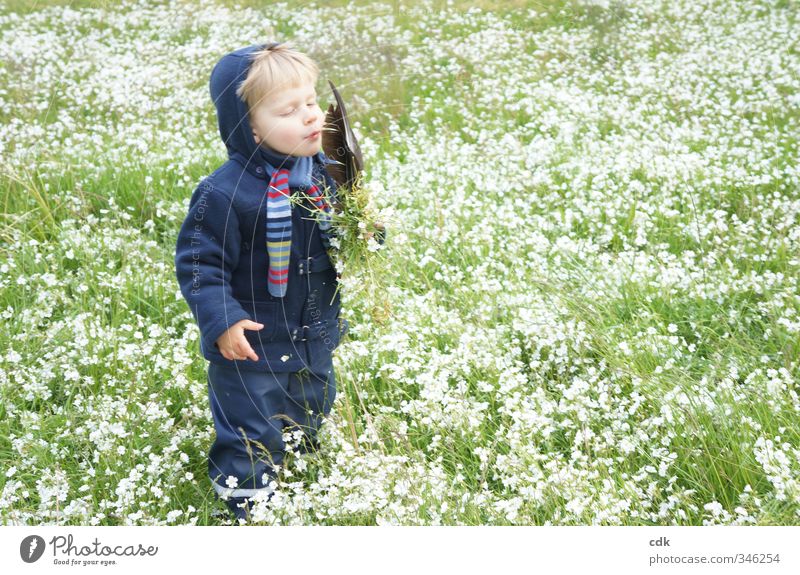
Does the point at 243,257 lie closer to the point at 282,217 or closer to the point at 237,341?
the point at 282,217

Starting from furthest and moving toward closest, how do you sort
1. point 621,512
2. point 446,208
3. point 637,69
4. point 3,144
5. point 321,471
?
point 637,69 < point 3,144 < point 446,208 < point 321,471 < point 621,512

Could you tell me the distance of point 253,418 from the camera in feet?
12.3

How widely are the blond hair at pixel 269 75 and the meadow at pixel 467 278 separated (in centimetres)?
60

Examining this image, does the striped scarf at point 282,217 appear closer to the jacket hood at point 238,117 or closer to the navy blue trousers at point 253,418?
the jacket hood at point 238,117

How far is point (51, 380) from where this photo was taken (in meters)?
4.73

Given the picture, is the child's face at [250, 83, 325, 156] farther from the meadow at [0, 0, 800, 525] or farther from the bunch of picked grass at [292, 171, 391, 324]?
the meadow at [0, 0, 800, 525]

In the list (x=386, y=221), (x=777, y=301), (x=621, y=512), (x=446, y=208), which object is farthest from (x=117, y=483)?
(x=777, y=301)

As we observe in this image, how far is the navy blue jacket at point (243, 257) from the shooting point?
11.1 feet

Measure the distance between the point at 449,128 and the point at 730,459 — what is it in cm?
433

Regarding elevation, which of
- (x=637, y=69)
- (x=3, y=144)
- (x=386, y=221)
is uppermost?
(x=386, y=221)

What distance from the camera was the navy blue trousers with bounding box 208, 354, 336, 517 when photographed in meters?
3.71

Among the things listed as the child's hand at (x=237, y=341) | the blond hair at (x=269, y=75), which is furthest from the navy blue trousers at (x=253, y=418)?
the blond hair at (x=269, y=75)

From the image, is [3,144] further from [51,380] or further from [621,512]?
[621,512]

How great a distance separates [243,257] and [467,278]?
7.30 ft
